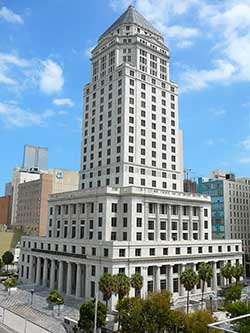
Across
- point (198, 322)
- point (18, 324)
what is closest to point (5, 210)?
point (18, 324)

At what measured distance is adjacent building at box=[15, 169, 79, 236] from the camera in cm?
13950

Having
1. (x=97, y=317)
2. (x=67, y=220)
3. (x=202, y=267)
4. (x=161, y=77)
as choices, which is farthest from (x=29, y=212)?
(x=97, y=317)

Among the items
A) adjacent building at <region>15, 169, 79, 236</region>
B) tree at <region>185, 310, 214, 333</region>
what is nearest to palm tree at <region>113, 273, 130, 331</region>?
tree at <region>185, 310, 214, 333</region>

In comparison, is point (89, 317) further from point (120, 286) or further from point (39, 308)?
point (39, 308)

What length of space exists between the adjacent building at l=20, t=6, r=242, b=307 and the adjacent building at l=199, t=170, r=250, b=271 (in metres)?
29.2

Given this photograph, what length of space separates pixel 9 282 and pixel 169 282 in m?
36.7

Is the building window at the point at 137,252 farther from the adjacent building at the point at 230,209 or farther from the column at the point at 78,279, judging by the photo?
the adjacent building at the point at 230,209

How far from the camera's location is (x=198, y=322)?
1443 inches

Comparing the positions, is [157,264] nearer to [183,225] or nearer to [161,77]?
[183,225]

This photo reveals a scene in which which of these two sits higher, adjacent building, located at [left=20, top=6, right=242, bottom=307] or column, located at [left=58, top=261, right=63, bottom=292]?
adjacent building, located at [left=20, top=6, right=242, bottom=307]

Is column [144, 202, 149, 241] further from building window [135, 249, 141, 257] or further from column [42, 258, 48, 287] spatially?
column [42, 258, 48, 287]

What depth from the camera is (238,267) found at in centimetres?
7425

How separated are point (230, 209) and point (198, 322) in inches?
3589

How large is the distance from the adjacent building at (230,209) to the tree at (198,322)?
283ft
